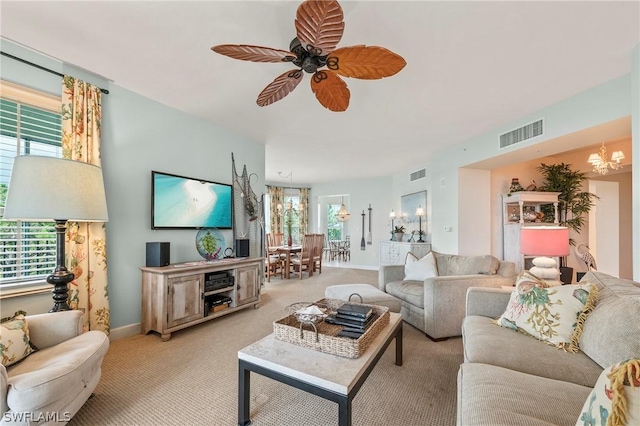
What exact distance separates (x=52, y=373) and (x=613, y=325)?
2.86 m

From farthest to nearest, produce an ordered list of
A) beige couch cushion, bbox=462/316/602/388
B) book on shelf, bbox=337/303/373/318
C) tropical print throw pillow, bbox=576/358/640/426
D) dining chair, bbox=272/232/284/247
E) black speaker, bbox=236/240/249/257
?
dining chair, bbox=272/232/284/247
black speaker, bbox=236/240/249/257
book on shelf, bbox=337/303/373/318
beige couch cushion, bbox=462/316/602/388
tropical print throw pillow, bbox=576/358/640/426

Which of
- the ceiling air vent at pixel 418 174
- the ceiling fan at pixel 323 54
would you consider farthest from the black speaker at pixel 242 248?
the ceiling air vent at pixel 418 174

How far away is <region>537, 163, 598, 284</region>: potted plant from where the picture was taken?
442 centimetres

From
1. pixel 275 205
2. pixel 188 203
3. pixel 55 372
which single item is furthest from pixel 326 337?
pixel 275 205

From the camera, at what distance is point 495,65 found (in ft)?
7.47

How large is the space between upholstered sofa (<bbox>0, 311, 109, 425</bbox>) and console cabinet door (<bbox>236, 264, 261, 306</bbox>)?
1.76 meters

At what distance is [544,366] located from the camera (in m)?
1.40

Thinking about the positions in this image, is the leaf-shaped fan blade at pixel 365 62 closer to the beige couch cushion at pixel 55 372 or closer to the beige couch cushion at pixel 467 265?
the beige couch cushion at pixel 55 372

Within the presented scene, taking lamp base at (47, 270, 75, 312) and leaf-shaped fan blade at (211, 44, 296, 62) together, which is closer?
leaf-shaped fan blade at (211, 44, 296, 62)

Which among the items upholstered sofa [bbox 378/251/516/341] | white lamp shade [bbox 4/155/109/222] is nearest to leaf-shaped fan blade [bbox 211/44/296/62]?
white lamp shade [bbox 4/155/109/222]

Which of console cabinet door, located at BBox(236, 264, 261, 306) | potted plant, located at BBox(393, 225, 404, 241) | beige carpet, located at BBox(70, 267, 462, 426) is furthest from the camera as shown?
potted plant, located at BBox(393, 225, 404, 241)

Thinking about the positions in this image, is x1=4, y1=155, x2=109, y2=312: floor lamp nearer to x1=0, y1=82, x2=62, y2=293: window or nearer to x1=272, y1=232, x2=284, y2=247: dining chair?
x1=0, y1=82, x2=62, y2=293: window

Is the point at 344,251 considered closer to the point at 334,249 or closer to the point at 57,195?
the point at 334,249

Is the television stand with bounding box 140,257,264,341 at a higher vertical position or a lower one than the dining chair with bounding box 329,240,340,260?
higher
